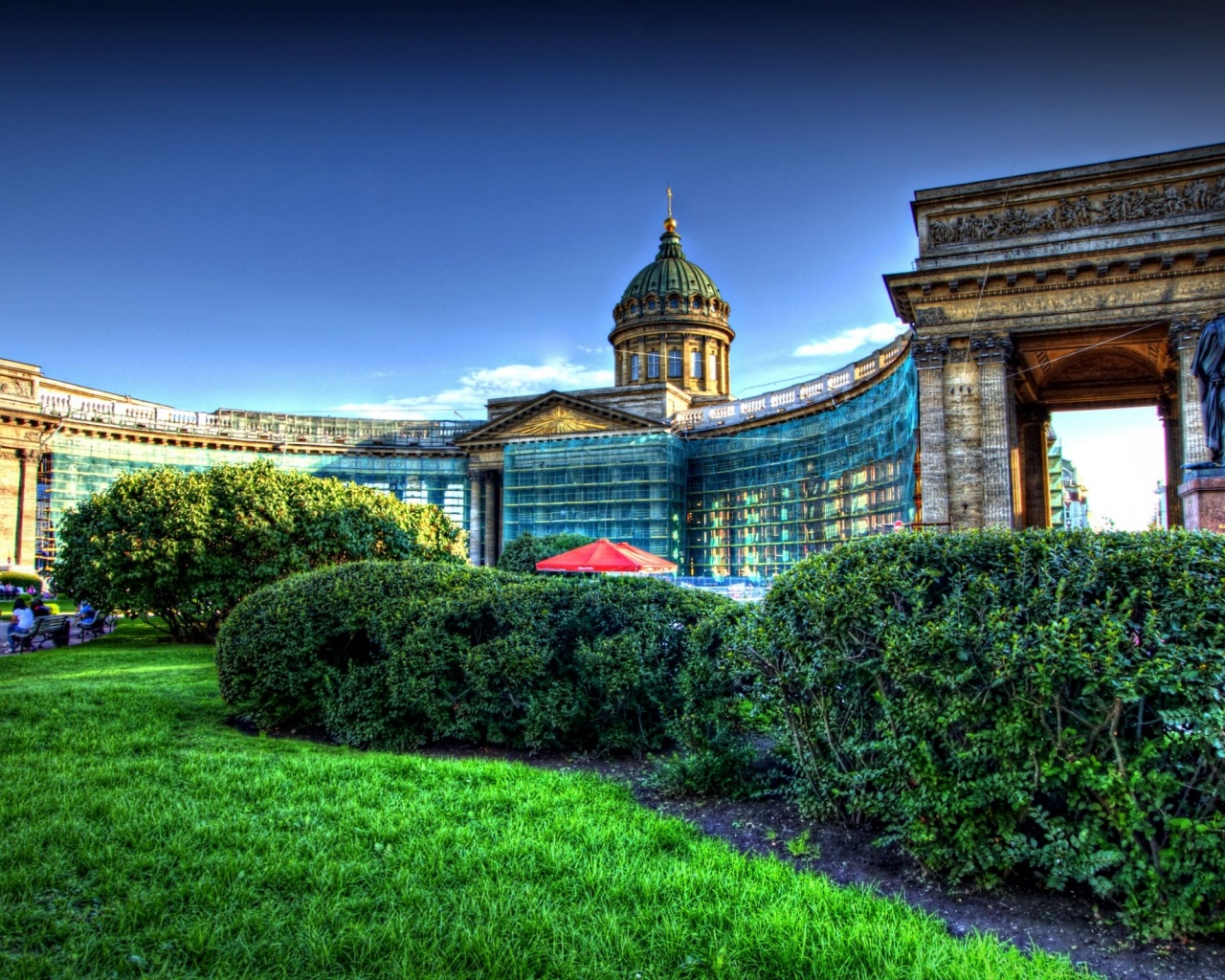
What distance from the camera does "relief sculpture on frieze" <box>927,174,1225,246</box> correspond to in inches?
699

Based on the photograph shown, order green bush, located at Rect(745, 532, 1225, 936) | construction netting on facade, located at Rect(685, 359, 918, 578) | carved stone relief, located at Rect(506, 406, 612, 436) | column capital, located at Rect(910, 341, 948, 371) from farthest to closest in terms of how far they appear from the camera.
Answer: carved stone relief, located at Rect(506, 406, 612, 436) → construction netting on facade, located at Rect(685, 359, 918, 578) → column capital, located at Rect(910, 341, 948, 371) → green bush, located at Rect(745, 532, 1225, 936)

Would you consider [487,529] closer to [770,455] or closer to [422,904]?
[770,455]

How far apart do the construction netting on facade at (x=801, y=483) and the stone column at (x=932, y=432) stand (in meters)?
1.16

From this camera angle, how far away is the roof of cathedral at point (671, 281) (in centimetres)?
5109

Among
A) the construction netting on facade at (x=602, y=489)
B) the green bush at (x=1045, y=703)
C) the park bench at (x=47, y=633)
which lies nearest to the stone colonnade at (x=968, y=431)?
the green bush at (x=1045, y=703)

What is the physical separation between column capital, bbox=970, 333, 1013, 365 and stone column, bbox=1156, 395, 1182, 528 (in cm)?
537

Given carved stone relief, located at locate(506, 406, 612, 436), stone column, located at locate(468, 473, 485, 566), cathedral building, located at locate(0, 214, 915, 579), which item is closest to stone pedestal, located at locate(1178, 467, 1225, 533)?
cathedral building, located at locate(0, 214, 915, 579)

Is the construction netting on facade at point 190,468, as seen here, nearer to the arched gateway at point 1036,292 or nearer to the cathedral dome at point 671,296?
the cathedral dome at point 671,296

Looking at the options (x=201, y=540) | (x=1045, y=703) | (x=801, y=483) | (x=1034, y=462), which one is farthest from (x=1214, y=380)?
(x=801, y=483)

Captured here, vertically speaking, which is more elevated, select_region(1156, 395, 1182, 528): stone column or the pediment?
the pediment

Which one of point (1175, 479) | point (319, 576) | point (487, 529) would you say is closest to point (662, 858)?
point (319, 576)

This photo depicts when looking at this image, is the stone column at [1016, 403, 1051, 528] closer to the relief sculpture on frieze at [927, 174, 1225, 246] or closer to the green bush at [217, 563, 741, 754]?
the relief sculpture on frieze at [927, 174, 1225, 246]

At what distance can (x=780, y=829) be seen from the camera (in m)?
4.79

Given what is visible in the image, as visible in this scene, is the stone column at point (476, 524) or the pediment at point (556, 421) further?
the stone column at point (476, 524)
